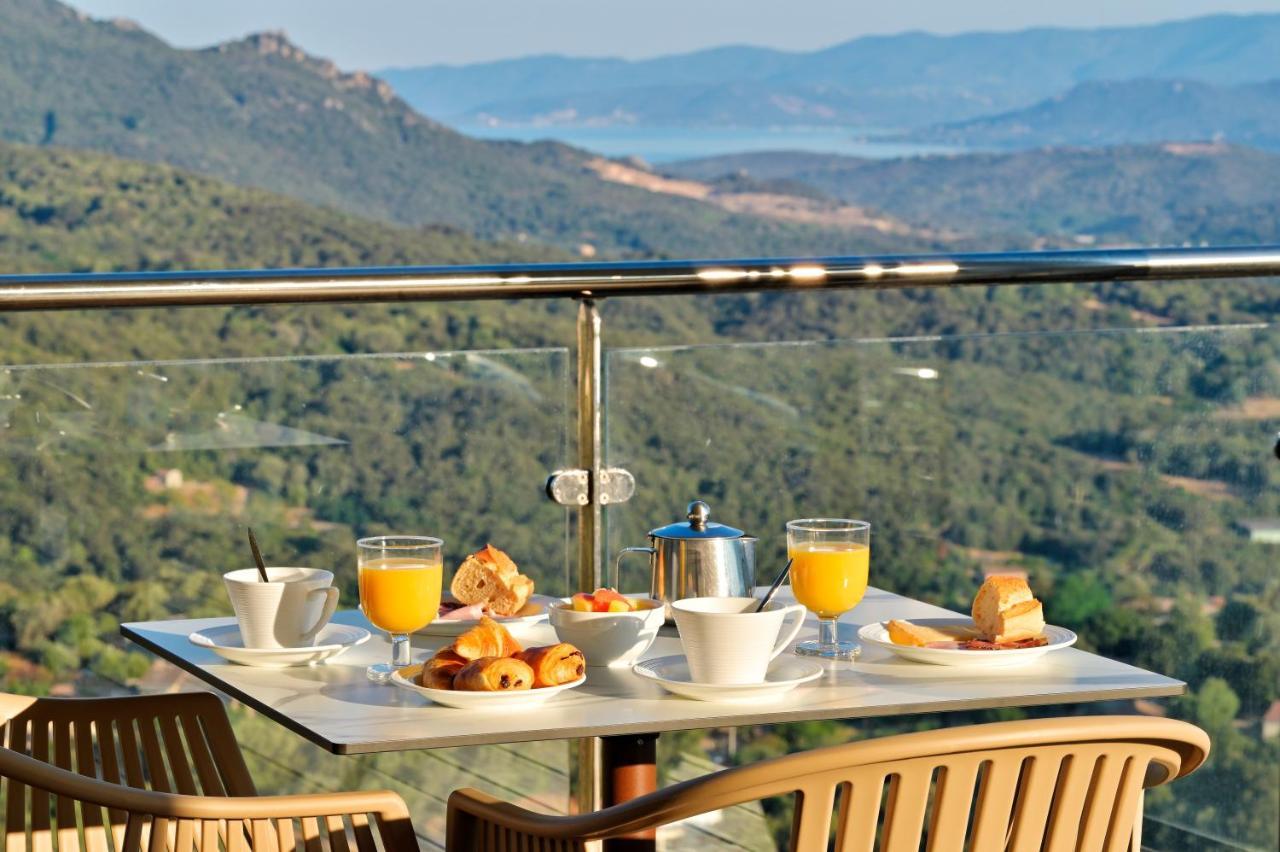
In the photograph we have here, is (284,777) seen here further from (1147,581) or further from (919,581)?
(1147,581)

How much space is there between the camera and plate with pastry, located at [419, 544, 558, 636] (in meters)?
1.86

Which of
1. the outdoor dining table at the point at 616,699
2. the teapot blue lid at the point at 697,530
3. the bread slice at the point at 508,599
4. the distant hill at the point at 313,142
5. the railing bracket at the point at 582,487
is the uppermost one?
the distant hill at the point at 313,142

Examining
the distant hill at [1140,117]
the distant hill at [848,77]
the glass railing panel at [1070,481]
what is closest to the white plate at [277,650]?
the glass railing panel at [1070,481]

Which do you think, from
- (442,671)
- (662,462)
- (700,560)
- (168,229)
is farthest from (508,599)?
(168,229)

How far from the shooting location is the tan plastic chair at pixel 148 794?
134 cm

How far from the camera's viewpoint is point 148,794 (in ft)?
4.34

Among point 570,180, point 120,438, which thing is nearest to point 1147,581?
point 120,438

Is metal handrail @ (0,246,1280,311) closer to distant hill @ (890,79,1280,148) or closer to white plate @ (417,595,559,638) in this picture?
white plate @ (417,595,559,638)

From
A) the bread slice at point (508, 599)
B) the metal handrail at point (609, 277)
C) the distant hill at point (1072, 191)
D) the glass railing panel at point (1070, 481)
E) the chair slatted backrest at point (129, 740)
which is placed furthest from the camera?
the distant hill at point (1072, 191)

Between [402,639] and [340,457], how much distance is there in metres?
1.36

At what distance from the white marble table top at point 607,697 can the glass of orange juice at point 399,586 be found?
5 centimetres

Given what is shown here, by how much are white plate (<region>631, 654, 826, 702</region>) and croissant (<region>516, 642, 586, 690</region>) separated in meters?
0.08

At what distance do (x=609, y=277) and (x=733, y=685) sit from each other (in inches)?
38.4

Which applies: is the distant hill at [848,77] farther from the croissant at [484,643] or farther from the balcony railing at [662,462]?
the croissant at [484,643]
